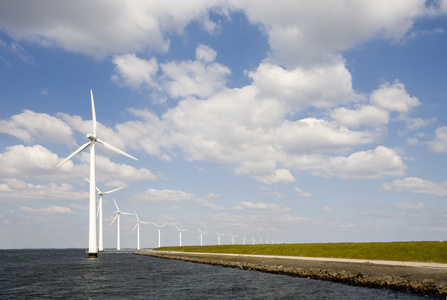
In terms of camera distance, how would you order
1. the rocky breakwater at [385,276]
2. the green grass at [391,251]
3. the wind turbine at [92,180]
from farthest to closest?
the wind turbine at [92,180]
the green grass at [391,251]
the rocky breakwater at [385,276]

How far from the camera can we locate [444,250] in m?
→ 56.7

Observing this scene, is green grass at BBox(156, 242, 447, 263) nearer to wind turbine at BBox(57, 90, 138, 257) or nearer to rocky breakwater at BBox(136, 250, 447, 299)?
rocky breakwater at BBox(136, 250, 447, 299)

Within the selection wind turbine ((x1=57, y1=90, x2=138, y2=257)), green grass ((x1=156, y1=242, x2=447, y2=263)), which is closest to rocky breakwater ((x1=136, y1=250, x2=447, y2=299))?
green grass ((x1=156, y1=242, x2=447, y2=263))

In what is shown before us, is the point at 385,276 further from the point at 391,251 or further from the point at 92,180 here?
the point at 92,180

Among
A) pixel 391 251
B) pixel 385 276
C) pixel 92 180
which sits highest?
pixel 92 180

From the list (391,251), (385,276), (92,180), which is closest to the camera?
(385,276)

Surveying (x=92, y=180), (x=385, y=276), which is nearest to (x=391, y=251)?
(x=385, y=276)

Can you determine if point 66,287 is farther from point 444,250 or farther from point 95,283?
point 444,250

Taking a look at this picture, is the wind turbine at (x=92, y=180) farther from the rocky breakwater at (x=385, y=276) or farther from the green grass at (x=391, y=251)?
the rocky breakwater at (x=385, y=276)

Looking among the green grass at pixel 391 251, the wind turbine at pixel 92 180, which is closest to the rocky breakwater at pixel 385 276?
the green grass at pixel 391 251

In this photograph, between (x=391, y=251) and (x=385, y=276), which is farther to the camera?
(x=391, y=251)

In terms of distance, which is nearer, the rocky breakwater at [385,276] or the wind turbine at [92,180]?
the rocky breakwater at [385,276]

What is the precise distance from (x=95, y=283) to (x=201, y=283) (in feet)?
50.5

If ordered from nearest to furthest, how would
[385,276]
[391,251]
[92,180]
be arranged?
1. [385,276]
2. [391,251]
3. [92,180]
